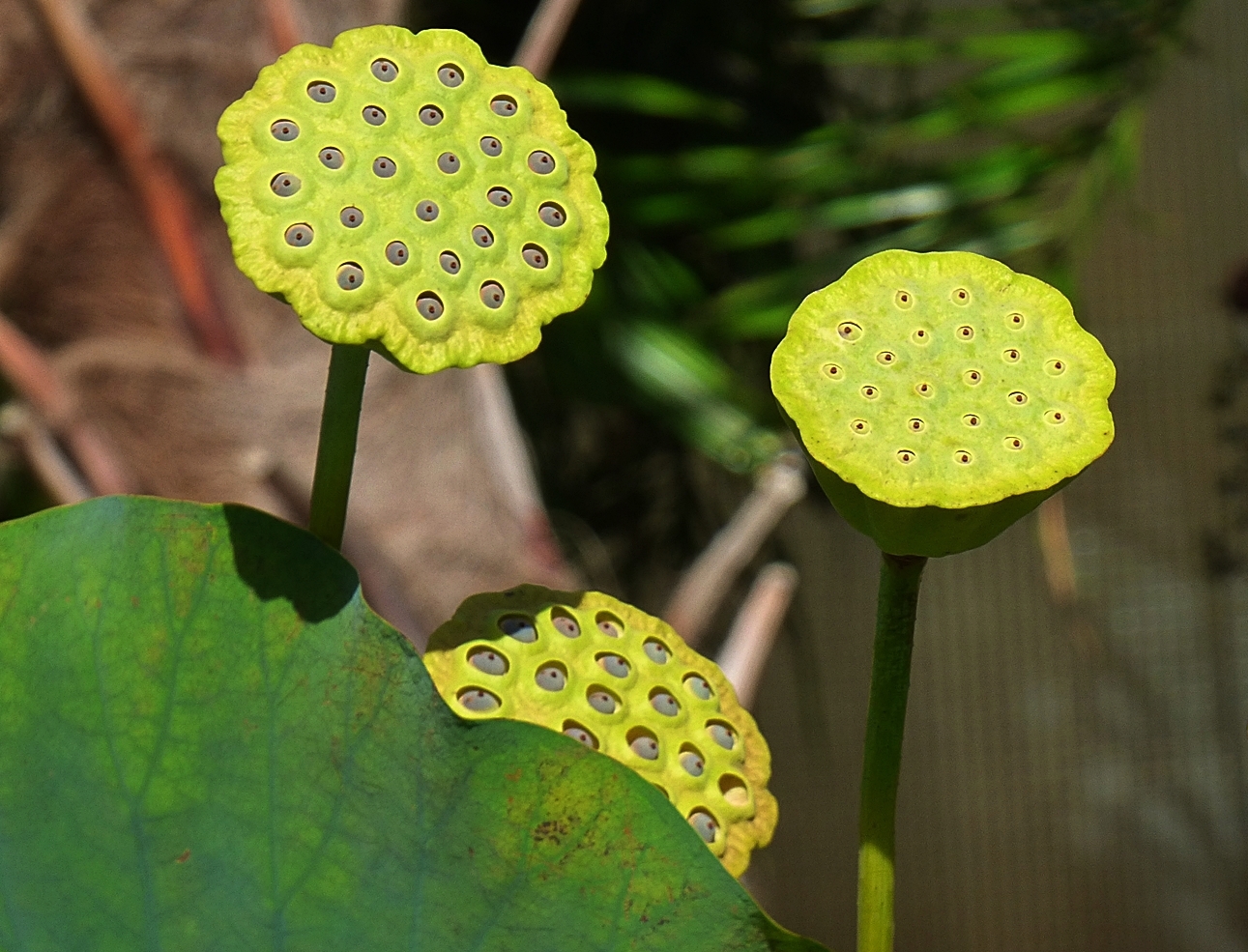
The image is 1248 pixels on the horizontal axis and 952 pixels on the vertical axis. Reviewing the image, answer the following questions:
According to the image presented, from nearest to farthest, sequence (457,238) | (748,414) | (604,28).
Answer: (457,238) → (748,414) → (604,28)

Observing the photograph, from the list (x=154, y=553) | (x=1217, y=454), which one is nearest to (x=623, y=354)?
(x=154, y=553)

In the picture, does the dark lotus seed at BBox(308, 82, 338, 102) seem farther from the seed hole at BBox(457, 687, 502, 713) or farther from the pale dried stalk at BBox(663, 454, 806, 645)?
the pale dried stalk at BBox(663, 454, 806, 645)

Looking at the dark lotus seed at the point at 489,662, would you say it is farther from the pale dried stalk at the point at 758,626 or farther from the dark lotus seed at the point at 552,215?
the pale dried stalk at the point at 758,626

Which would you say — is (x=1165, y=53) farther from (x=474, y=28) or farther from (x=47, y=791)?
→ (x=47, y=791)

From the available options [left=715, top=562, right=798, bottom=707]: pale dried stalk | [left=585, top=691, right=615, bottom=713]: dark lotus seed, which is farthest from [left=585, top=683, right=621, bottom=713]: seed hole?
[left=715, top=562, right=798, bottom=707]: pale dried stalk

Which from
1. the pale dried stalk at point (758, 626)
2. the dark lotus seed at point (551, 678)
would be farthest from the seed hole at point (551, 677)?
the pale dried stalk at point (758, 626)

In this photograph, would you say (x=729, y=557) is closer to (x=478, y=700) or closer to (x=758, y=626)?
(x=758, y=626)
